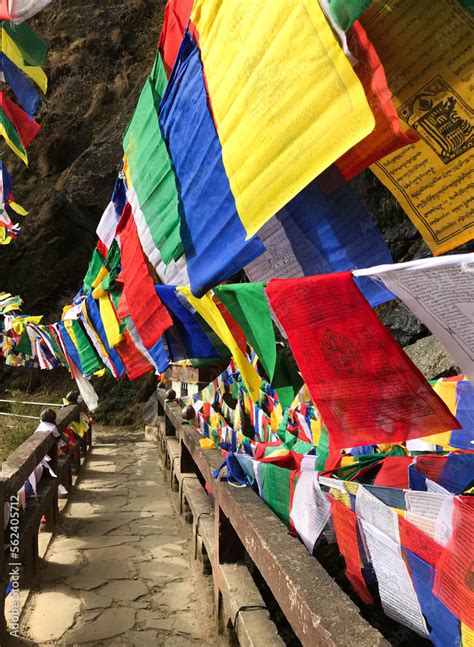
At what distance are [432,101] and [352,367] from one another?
2.78ft

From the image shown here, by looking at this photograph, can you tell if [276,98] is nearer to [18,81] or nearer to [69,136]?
[18,81]

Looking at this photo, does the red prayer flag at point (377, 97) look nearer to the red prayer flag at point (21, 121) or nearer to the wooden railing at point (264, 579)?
the wooden railing at point (264, 579)

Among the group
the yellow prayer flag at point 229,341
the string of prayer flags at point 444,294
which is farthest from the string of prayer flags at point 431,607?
the yellow prayer flag at point 229,341

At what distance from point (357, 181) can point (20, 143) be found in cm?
457

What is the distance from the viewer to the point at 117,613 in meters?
3.62

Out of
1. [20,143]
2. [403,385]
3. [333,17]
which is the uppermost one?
[20,143]

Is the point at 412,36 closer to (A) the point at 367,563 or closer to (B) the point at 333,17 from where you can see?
(B) the point at 333,17

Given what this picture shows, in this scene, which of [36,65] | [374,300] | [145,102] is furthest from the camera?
[36,65]

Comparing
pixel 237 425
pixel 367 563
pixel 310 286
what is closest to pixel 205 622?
pixel 237 425

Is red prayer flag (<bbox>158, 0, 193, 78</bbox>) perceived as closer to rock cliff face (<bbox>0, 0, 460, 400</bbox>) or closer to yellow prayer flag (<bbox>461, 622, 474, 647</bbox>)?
yellow prayer flag (<bbox>461, 622, 474, 647</bbox>)

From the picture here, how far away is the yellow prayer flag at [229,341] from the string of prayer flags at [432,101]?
994 millimetres

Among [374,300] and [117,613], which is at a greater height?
[374,300]

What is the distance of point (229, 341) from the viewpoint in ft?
7.54

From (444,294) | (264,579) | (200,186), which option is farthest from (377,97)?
(264,579)
